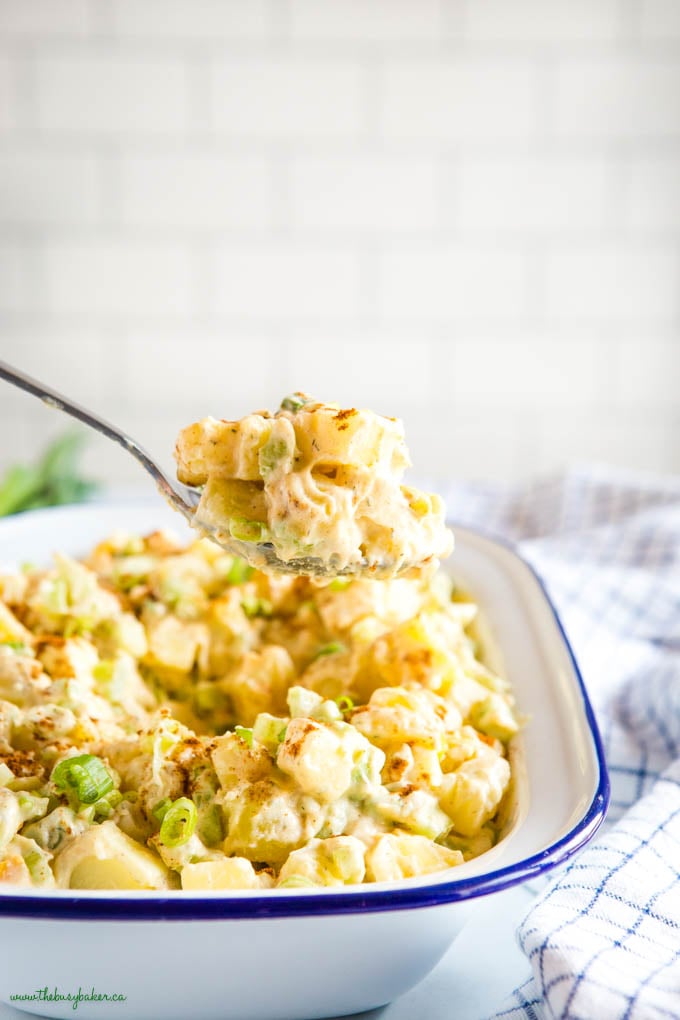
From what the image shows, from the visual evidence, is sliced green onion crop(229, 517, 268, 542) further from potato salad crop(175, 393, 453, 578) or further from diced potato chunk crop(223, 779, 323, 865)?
diced potato chunk crop(223, 779, 323, 865)

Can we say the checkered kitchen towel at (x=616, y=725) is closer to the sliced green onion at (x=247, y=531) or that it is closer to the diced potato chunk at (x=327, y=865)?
the diced potato chunk at (x=327, y=865)

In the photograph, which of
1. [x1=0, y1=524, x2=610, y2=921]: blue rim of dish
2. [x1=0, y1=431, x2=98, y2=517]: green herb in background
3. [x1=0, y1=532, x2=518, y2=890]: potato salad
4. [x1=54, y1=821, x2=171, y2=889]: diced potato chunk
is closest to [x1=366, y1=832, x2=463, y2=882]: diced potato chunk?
[x1=0, y1=532, x2=518, y2=890]: potato salad

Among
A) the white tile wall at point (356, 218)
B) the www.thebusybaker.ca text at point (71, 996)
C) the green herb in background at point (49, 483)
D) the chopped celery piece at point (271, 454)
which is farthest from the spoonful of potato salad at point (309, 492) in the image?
the white tile wall at point (356, 218)

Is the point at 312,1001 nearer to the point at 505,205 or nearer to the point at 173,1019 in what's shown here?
the point at 173,1019

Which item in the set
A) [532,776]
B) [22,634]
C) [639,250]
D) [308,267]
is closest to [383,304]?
[308,267]

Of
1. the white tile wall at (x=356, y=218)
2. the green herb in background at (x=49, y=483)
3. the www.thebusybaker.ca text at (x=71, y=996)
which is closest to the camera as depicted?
the www.thebusybaker.ca text at (x=71, y=996)
